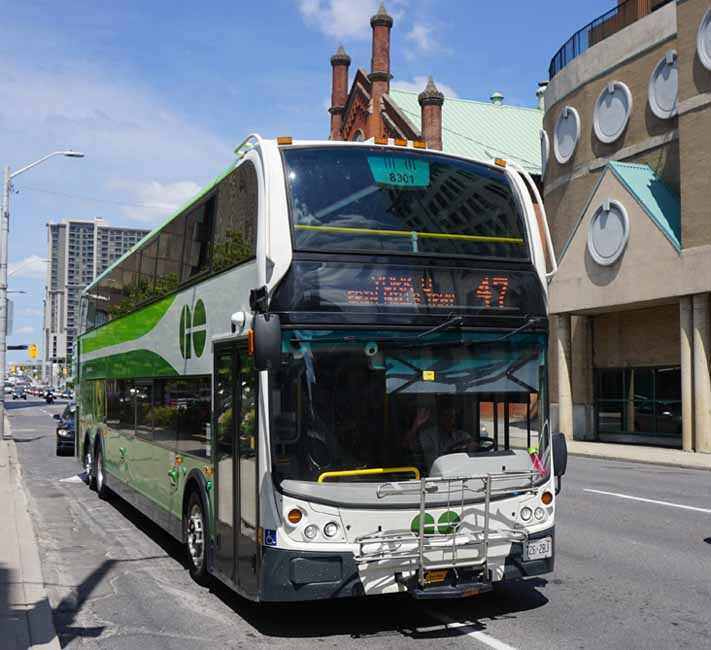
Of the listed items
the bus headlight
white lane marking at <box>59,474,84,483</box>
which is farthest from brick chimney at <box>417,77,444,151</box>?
the bus headlight

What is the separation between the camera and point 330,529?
6648 mm

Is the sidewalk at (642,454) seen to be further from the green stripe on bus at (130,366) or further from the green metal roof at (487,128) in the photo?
the green metal roof at (487,128)

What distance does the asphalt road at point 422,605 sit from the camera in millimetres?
6852

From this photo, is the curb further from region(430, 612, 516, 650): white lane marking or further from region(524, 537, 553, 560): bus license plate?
region(430, 612, 516, 650): white lane marking

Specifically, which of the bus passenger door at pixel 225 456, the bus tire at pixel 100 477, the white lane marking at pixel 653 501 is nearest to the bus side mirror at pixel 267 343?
the bus passenger door at pixel 225 456

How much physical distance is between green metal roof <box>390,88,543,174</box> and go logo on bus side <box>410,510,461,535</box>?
149 feet

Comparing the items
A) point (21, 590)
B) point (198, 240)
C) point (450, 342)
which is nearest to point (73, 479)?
point (21, 590)

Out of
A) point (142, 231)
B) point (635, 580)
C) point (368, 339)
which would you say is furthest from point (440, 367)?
point (142, 231)

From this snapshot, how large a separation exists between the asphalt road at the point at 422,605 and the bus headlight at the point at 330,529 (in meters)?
0.86

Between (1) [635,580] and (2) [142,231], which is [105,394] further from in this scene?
(2) [142,231]

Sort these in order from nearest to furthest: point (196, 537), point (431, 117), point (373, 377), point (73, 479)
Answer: point (373, 377)
point (196, 537)
point (73, 479)
point (431, 117)

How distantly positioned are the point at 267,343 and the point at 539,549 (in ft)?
9.53

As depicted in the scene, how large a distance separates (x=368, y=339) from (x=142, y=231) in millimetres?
82190

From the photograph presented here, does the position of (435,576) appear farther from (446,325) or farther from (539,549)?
(446,325)
